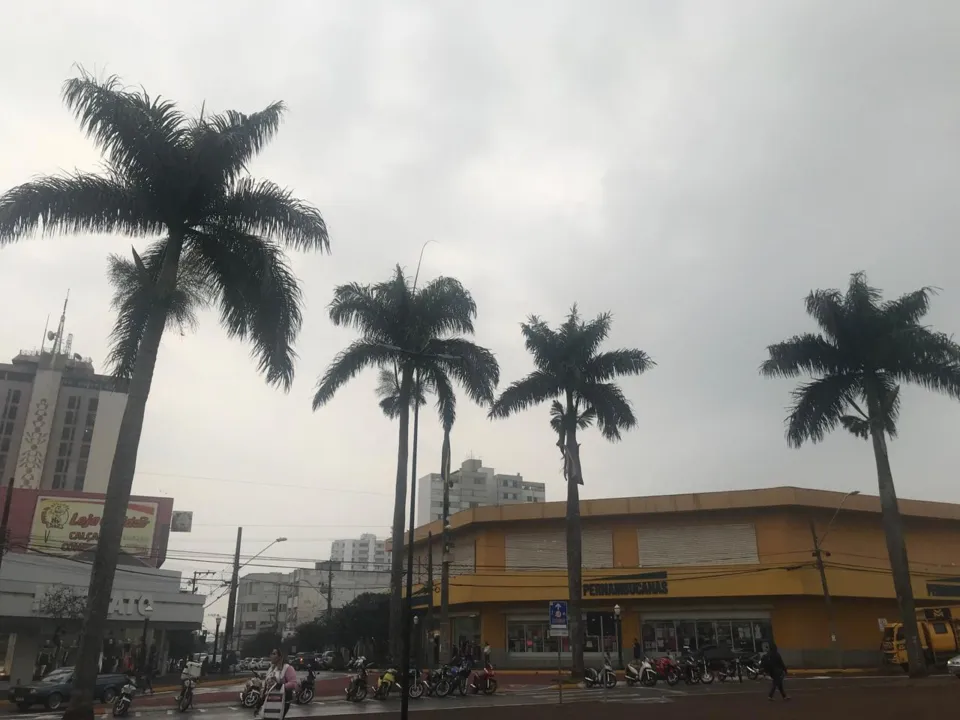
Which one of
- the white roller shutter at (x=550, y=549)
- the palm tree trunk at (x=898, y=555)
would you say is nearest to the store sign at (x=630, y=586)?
the white roller shutter at (x=550, y=549)

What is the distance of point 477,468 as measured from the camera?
5143 inches

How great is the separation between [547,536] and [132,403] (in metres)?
32.5

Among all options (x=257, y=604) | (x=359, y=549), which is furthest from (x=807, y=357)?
(x=359, y=549)

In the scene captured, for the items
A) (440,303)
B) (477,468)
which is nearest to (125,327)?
(440,303)

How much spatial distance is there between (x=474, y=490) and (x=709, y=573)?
90976 mm

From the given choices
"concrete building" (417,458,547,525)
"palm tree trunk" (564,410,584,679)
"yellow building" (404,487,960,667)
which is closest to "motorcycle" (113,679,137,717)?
"palm tree trunk" (564,410,584,679)

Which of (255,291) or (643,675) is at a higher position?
(255,291)

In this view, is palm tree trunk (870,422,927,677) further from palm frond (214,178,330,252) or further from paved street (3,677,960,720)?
palm frond (214,178,330,252)

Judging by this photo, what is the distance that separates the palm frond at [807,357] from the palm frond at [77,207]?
2319cm

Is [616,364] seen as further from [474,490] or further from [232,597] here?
[474,490]

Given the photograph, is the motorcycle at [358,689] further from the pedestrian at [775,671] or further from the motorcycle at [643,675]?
the pedestrian at [775,671]

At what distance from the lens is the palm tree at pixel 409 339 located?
28.6 meters

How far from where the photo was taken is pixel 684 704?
2014 cm

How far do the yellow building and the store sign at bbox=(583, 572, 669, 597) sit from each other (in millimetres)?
55
